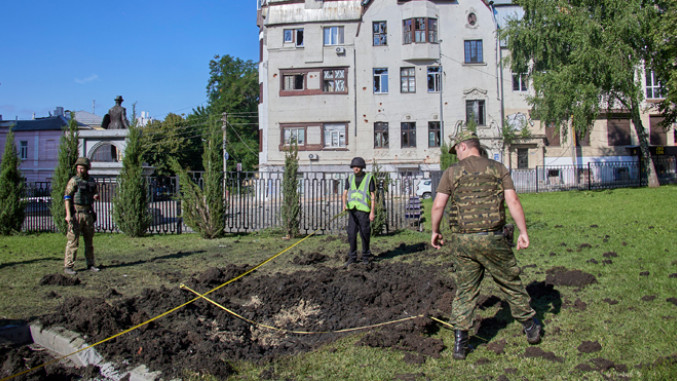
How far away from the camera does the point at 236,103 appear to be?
202 feet

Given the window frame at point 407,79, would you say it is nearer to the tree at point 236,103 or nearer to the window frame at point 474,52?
the window frame at point 474,52

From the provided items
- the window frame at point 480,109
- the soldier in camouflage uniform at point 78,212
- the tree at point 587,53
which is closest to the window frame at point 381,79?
the window frame at point 480,109

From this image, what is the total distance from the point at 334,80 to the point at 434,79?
7524mm

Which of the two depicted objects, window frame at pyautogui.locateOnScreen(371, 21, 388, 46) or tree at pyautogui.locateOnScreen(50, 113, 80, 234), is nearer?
tree at pyautogui.locateOnScreen(50, 113, 80, 234)

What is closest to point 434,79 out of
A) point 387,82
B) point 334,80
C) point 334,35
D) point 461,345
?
point 387,82

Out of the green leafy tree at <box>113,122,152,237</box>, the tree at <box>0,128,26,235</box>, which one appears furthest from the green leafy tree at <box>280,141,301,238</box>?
the tree at <box>0,128,26,235</box>

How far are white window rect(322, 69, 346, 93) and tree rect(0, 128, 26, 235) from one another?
80.5ft

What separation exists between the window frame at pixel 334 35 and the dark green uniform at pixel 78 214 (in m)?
31.3

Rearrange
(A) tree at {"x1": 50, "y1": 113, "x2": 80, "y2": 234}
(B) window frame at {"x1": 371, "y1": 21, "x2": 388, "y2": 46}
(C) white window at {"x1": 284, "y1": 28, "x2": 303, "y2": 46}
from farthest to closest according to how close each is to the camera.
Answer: (C) white window at {"x1": 284, "y1": 28, "x2": 303, "y2": 46} → (B) window frame at {"x1": 371, "y1": 21, "x2": 388, "y2": 46} → (A) tree at {"x1": 50, "y1": 113, "x2": 80, "y2": 234}

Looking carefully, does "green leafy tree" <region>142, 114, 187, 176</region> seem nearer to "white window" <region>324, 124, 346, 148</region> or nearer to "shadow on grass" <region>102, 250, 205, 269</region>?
"white window" <region>324, 124, 346, 148</region>

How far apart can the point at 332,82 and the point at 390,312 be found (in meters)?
33.4

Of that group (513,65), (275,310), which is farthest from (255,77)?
(275,310)

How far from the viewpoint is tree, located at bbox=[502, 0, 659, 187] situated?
25062mm

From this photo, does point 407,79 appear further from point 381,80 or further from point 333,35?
point 333,35
